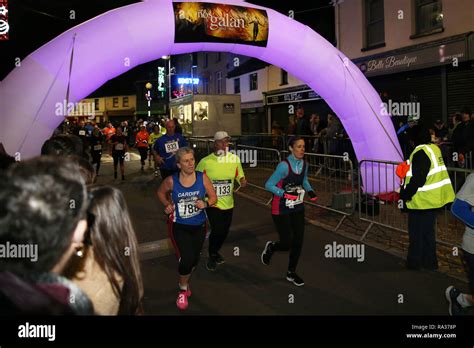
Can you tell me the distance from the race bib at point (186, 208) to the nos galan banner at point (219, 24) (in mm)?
3871

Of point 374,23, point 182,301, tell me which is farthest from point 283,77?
point 182,301

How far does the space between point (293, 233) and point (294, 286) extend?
0.65m

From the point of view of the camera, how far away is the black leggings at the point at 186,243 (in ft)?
16.2

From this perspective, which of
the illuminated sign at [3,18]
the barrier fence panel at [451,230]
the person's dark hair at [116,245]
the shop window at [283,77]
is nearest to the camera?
the person's dark hair at [116,245]

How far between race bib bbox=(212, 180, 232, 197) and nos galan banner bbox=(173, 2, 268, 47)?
9.98ft

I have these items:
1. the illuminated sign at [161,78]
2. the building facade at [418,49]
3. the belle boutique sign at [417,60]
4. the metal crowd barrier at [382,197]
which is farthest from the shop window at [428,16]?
the illuminated sign at [161,78]

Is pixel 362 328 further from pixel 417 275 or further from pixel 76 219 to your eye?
pixel 76 219

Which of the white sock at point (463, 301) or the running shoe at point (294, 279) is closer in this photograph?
the white sock at point (463, 301)

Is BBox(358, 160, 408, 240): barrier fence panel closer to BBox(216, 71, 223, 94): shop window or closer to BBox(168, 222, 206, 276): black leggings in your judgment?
BBox(168, 222, 206, 276): black leggings

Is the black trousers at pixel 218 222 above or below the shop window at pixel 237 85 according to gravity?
below

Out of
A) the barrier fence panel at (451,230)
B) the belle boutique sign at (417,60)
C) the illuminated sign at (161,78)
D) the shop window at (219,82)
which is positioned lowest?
the barrier fence panel at (451,230)

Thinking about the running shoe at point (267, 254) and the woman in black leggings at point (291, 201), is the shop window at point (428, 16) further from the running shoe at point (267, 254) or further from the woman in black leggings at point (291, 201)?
the running shoe at point (267, 254)

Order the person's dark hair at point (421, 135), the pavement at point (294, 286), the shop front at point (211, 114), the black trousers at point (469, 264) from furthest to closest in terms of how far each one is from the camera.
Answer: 1. the shop front at point (211, 114)
2. the person's dark hair at point (421, 135)
3. the pavement at point (294, 286)
4. the black trousers at point (469, 264)

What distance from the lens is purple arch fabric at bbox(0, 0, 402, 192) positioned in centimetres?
643
